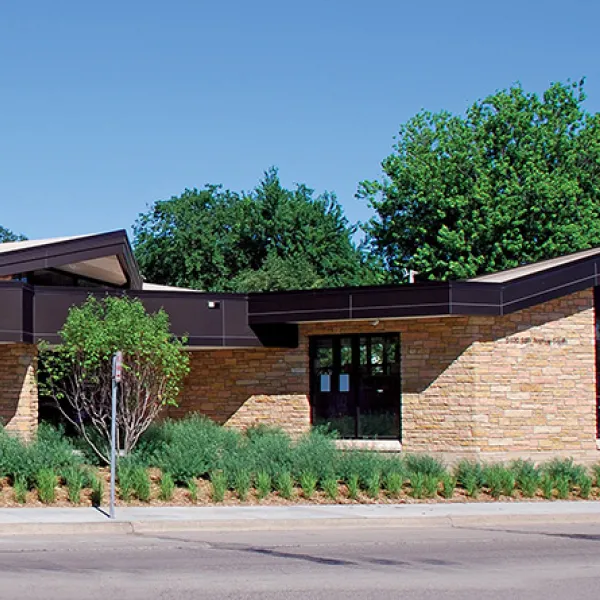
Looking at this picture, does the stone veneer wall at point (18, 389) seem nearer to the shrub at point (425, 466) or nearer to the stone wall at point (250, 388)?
the stone wall at point (250, 388)

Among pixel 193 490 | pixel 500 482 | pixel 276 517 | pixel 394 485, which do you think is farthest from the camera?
pixel 500 482

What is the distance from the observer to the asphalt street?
1094cm

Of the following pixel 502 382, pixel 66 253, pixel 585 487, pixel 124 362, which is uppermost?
pixel 66 253

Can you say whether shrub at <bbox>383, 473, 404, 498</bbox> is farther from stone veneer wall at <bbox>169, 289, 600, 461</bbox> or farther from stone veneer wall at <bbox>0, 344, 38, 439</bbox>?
stone veneer wall at <bbox>0, 344, 38, 439</bbox>

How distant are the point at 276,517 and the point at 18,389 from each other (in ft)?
26.1

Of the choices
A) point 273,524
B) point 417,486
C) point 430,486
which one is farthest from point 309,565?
point 430,486

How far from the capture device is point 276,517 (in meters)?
17.2

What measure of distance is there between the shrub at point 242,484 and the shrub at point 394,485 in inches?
99.1

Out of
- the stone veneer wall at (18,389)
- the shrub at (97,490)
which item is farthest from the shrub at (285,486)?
the stone veneer wall at (18,389)

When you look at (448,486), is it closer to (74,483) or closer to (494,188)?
(74,483)

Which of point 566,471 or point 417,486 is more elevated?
point 566,471

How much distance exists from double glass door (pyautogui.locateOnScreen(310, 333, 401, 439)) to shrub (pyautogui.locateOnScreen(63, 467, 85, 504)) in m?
7.42

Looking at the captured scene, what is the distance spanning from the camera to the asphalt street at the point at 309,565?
1094 cm

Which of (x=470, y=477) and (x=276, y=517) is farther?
(x=470, y=477)
